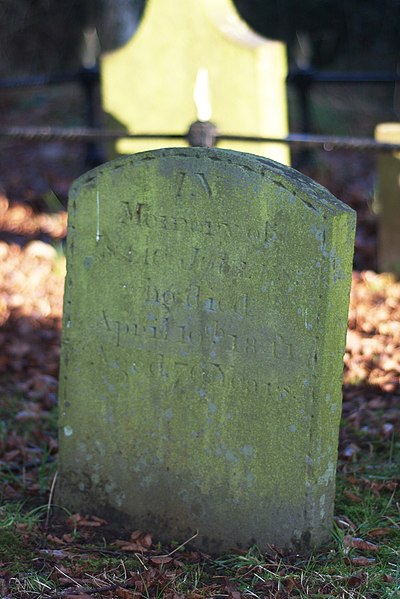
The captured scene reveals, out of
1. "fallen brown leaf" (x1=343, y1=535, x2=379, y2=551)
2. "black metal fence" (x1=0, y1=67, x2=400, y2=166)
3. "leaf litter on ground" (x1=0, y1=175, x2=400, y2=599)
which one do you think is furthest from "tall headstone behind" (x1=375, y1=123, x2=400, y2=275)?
"fallen brown leaf" (x1=343, y1=535, x2=379, y2=551)

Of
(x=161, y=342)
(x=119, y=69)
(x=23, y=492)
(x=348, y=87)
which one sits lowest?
(x=23, y=492)

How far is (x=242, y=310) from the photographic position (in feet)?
10.3

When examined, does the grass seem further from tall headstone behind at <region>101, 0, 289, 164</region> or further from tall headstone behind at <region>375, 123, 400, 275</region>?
tall headstone behind at <region>101, 0, 289, 164</region>

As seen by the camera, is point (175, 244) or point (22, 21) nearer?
point (175, 244)

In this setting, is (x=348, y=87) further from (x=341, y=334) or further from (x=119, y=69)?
(x=341, y=334)

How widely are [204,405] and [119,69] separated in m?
4.56

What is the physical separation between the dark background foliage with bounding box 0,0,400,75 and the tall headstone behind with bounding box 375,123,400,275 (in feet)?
21.3

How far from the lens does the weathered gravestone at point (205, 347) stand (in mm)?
3027

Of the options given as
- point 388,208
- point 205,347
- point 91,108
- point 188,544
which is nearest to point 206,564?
point 188,544

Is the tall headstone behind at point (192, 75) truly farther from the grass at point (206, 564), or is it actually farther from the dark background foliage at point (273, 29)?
the dark background foliage at point (273, 29)

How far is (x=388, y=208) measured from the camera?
20.4 ft

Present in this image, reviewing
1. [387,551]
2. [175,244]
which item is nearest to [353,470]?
[387,551]

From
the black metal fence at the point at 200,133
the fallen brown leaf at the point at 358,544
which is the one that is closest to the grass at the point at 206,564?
the fallen brown leaf at the point at 358,544

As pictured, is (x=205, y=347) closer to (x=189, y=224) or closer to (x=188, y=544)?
(x=189, y=224)
